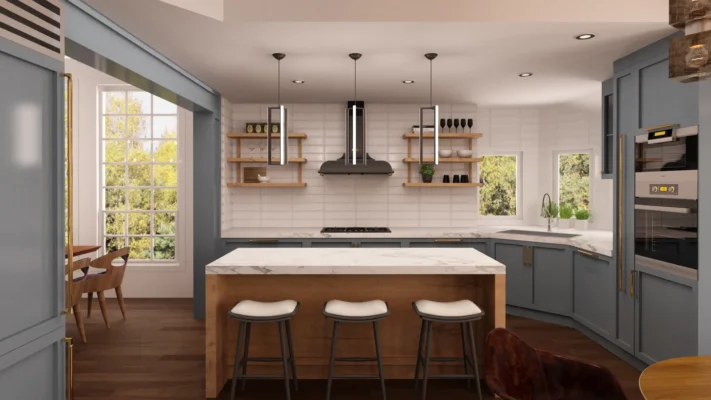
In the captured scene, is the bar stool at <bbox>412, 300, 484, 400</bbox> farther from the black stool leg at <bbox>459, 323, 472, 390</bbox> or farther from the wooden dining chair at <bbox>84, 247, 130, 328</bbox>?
the wooden dining chair at <bbox>84, 247, 130, 328</bbox>

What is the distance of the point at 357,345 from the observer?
11.4ft

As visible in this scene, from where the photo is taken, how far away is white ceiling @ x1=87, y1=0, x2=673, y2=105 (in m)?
3.12

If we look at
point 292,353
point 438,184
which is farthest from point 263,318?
point 438,184

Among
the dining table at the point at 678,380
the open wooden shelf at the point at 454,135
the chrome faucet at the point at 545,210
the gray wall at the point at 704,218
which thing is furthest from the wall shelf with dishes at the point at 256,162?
the dining table at the point at 678,380

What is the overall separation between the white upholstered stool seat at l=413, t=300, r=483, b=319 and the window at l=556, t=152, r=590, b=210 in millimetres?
3664

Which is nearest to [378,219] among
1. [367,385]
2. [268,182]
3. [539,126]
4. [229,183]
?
[268,182]

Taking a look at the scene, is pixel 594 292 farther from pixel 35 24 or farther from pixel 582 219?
pixel 35 24

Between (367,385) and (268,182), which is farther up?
(268,182)

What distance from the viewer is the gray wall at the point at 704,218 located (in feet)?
9.96

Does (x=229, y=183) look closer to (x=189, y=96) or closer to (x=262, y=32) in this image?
(x=189, y=96)

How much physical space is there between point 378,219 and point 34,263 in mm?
4344

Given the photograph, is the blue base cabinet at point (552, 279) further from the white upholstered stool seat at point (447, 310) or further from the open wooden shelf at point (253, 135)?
the open wooden shelf at point (253, 135)

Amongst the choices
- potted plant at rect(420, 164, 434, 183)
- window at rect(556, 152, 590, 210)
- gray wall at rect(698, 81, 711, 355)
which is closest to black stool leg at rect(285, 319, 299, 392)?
gray wall at rect(698, 81, 711, 355)

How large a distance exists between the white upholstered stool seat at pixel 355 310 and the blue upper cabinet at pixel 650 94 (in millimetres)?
2462
